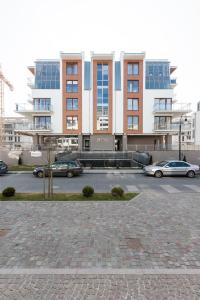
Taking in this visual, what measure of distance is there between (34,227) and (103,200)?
3.93 m

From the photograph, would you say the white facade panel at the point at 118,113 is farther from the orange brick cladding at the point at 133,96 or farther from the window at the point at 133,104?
the window at the point at 133,104

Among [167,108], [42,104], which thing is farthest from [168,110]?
[42,104]

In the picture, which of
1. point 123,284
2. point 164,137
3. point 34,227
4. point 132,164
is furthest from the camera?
point 164,137

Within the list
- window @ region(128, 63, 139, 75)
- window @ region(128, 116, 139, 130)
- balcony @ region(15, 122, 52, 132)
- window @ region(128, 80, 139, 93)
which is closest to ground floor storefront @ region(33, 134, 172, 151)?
balcony @ region(15, 122, 52, 132)

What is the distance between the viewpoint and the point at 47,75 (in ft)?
116

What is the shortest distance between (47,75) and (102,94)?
10479 millimetres

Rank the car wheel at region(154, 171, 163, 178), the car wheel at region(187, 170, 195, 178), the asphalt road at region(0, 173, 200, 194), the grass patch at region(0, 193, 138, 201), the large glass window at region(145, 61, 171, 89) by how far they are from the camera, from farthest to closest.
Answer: the large glass window at region(145, 61, 171, 89), the car wheel at region(187, 170, 195, 178), the car wheel at region(154, 171, 163, 178), the asphalt road at region(0, 173, 200, 194), the grass patch at region(0, 193, 138, 201)

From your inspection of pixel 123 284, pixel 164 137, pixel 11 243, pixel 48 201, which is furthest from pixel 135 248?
pixel 164 137

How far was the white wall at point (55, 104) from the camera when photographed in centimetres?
3509

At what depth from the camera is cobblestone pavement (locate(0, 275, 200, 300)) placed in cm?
346

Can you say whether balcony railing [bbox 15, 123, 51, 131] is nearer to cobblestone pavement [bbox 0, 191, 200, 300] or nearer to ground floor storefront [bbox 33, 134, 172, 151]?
ground floor storefront [bbox 33, 134, 172, 151]

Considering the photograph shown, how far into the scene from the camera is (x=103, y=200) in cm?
965

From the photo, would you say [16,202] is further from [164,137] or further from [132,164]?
[164,137]

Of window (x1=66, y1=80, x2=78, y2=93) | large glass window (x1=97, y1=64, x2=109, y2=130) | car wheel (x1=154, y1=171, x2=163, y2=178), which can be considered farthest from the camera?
large glass window (x1=97, y1=64, x2=109, y2=130)
